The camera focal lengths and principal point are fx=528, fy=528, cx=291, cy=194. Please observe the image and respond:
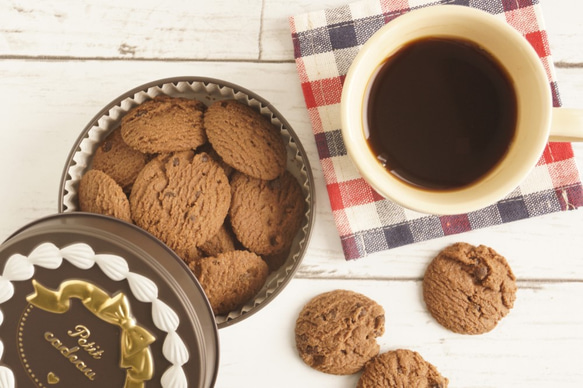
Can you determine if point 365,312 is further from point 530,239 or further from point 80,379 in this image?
point 80,379

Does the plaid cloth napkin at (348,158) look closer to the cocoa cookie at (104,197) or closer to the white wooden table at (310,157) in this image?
the white wooden table at (310,157)

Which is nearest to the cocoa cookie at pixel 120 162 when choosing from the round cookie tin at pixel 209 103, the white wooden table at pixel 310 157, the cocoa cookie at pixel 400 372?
the round cookie tin at pixel 209 103

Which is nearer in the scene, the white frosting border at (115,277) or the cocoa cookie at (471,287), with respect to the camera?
the white frosting border at (115,277)

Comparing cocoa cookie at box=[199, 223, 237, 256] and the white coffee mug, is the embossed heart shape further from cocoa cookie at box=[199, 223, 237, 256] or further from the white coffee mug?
the white coffee mug

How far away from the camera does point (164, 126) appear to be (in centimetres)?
90

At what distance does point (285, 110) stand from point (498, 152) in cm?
41

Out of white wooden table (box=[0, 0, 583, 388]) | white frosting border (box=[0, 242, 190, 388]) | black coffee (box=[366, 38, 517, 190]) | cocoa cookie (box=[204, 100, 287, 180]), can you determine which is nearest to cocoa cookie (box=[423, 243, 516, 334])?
white wooden table (box=[0, 0, 583, 388])

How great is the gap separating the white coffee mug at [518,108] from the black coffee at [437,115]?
21 mm

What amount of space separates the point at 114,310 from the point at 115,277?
0.05 meters

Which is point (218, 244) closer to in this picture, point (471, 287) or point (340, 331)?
point (340, 331)

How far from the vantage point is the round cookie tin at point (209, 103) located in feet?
2.99

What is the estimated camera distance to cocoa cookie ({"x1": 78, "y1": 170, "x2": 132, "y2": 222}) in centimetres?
87

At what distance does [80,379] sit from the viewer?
32.5 inches

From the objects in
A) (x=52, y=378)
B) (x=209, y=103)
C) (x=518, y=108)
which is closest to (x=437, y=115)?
(x=518, y=108)
